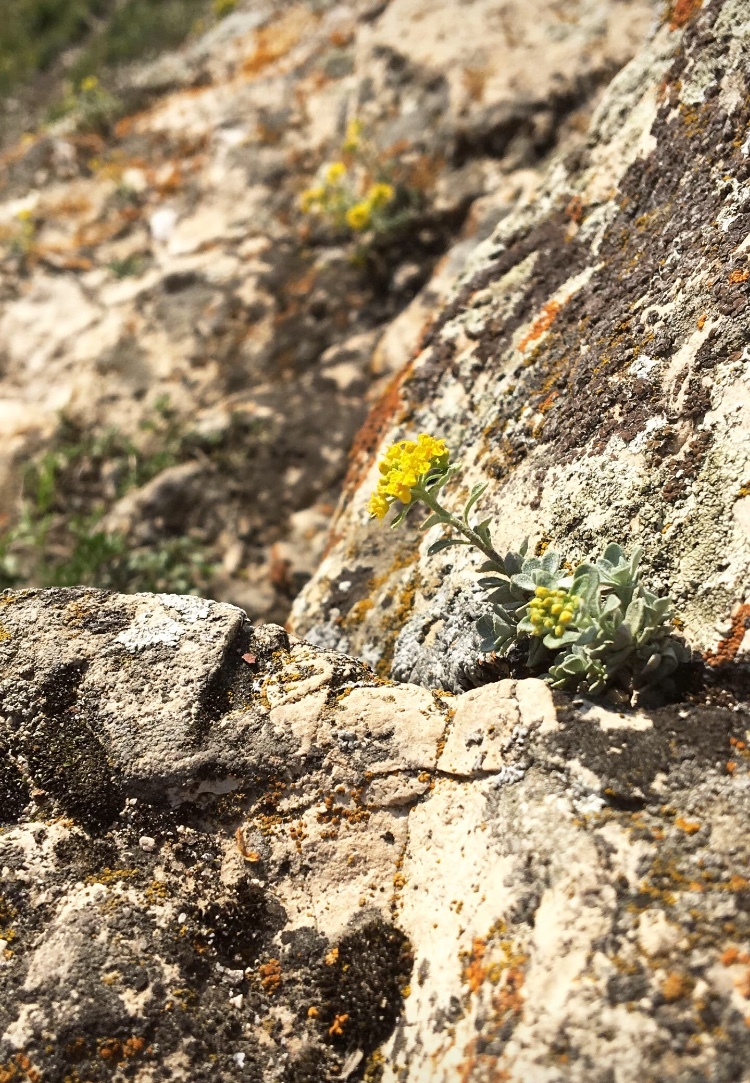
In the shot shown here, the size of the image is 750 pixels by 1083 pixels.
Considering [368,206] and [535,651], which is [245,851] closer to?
[535,651]

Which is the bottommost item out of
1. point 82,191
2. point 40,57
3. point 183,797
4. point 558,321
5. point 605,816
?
point 605,816

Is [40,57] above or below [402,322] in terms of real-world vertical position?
above

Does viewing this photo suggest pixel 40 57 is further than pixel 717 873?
Yes

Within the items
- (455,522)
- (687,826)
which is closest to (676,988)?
(687,826)

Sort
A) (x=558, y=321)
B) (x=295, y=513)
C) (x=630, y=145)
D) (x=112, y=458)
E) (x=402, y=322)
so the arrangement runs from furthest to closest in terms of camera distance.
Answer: (x=112, y=458) < (x=402, y=322) < (x=295, y=513) < (x=630, y=145) < (x=558, y=321)

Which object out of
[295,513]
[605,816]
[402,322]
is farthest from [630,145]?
[605,816]

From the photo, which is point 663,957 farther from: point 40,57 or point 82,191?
point 40,57

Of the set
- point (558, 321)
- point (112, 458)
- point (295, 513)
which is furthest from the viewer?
point (112, 458)

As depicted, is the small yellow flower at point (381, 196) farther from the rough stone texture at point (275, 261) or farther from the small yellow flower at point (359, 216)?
the rough stone texture at point (275, 261)

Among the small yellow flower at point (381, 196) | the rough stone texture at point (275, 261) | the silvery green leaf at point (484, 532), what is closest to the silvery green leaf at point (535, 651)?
the silvery green leaf at point (484, 532)
